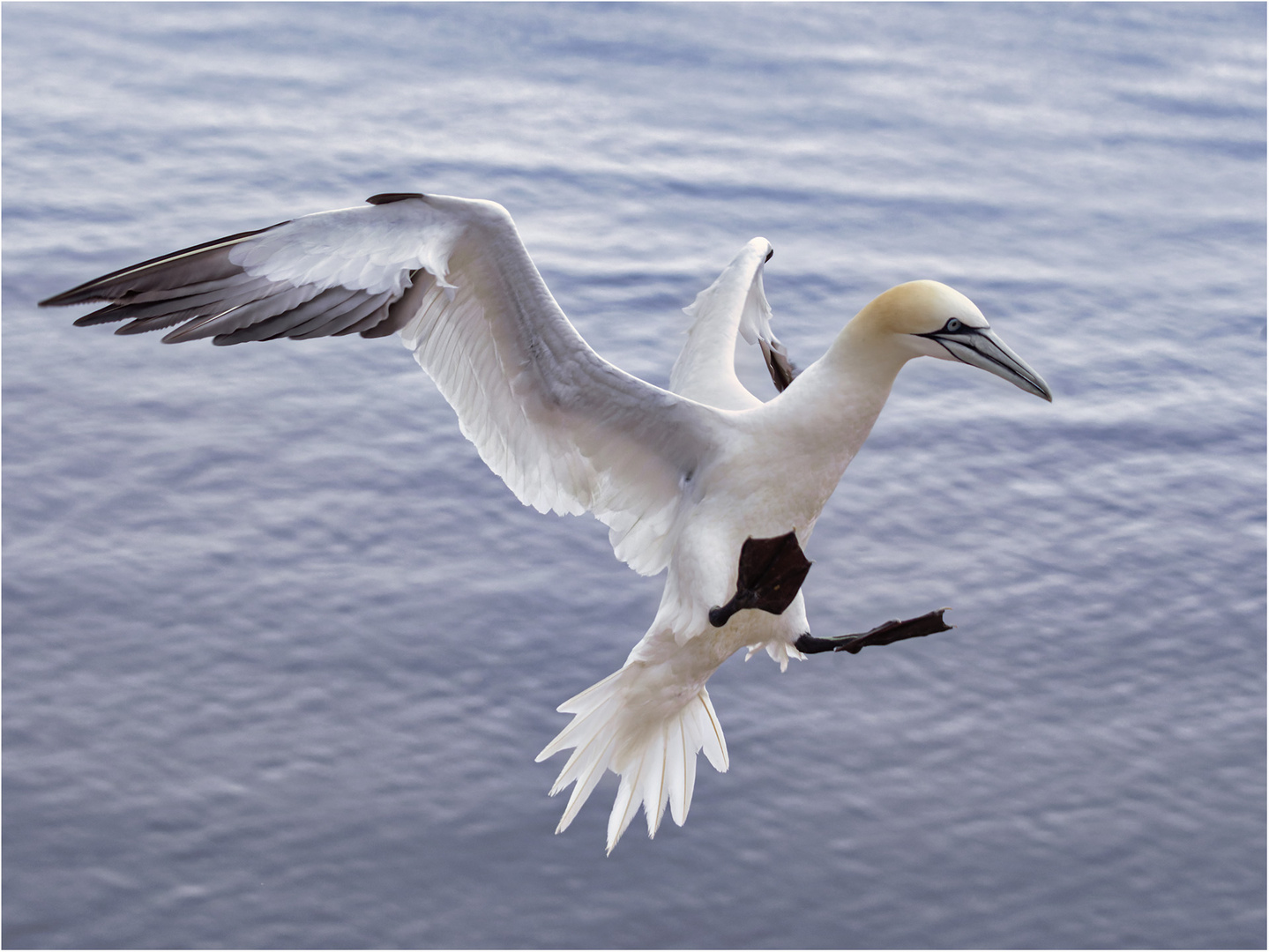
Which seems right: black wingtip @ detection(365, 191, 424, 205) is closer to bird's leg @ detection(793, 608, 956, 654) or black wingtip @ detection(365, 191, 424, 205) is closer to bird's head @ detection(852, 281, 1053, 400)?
bird's head @ detection(852, 281, 1053, 400)

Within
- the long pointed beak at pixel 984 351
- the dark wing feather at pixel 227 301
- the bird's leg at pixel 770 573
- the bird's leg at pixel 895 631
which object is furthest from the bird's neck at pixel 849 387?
the dark wing feather at pixel 227 301

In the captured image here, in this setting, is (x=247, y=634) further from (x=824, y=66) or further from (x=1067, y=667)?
(x=824, y=66)

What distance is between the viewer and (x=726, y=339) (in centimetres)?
543

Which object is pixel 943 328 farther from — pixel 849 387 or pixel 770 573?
pixel 770 573

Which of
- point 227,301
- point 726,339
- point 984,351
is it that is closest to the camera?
point 984,351

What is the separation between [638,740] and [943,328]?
5.55 feet

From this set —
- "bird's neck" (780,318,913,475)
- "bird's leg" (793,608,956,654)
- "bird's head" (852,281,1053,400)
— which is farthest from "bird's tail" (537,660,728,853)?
"bird's head" (852,281,1053,400)

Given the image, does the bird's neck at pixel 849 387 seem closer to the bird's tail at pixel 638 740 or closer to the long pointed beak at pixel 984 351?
the long pointed beak at pixel 984 351

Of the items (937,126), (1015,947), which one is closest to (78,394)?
(1015,947)

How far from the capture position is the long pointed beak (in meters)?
4.10

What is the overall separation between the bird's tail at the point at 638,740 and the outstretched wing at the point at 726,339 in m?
0.97

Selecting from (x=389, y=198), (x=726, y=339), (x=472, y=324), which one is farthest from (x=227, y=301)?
(x=726, y=339)

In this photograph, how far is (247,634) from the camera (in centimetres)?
764

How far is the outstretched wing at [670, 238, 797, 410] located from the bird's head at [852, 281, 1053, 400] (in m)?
1.06
